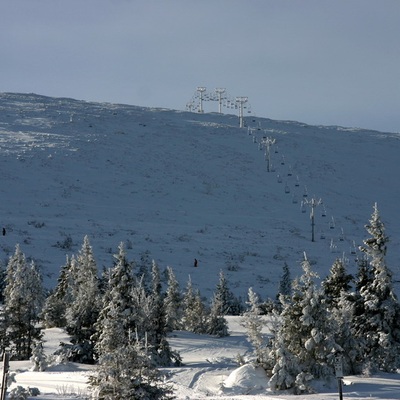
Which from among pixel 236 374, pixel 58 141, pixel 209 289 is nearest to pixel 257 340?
pixel 236 374

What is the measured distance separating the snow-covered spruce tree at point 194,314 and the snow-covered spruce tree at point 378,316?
634 inches

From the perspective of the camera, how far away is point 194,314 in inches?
1850

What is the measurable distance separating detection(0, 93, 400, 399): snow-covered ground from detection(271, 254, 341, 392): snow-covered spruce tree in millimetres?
1731

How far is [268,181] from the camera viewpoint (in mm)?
123312

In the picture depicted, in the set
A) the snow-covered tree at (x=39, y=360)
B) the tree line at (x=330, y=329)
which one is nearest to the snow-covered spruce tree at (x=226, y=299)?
the tree line at (x=330, y=329)

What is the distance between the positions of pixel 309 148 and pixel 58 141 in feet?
173

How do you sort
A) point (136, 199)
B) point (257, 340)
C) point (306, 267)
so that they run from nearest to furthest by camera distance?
point (306, 267) < point (257, 340) < point (136, 199)

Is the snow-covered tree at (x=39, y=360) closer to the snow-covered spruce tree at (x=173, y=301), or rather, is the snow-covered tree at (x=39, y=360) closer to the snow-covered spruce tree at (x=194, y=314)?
the snow-covered spruce tree at (x=173, y=301)

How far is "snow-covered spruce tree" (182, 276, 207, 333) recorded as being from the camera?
4618cm

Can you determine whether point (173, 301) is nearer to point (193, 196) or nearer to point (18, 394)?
point (18, 394)

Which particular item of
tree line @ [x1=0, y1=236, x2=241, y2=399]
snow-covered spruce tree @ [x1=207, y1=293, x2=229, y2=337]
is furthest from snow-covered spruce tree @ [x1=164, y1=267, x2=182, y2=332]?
snow-covered spruce tree @ [x1=207, y1=293, x2=229, y2=337]

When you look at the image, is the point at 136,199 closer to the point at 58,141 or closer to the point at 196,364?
the point at 58,141

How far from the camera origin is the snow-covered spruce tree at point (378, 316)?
3025 cm

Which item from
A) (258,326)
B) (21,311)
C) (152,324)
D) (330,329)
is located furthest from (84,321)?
(330,329)
